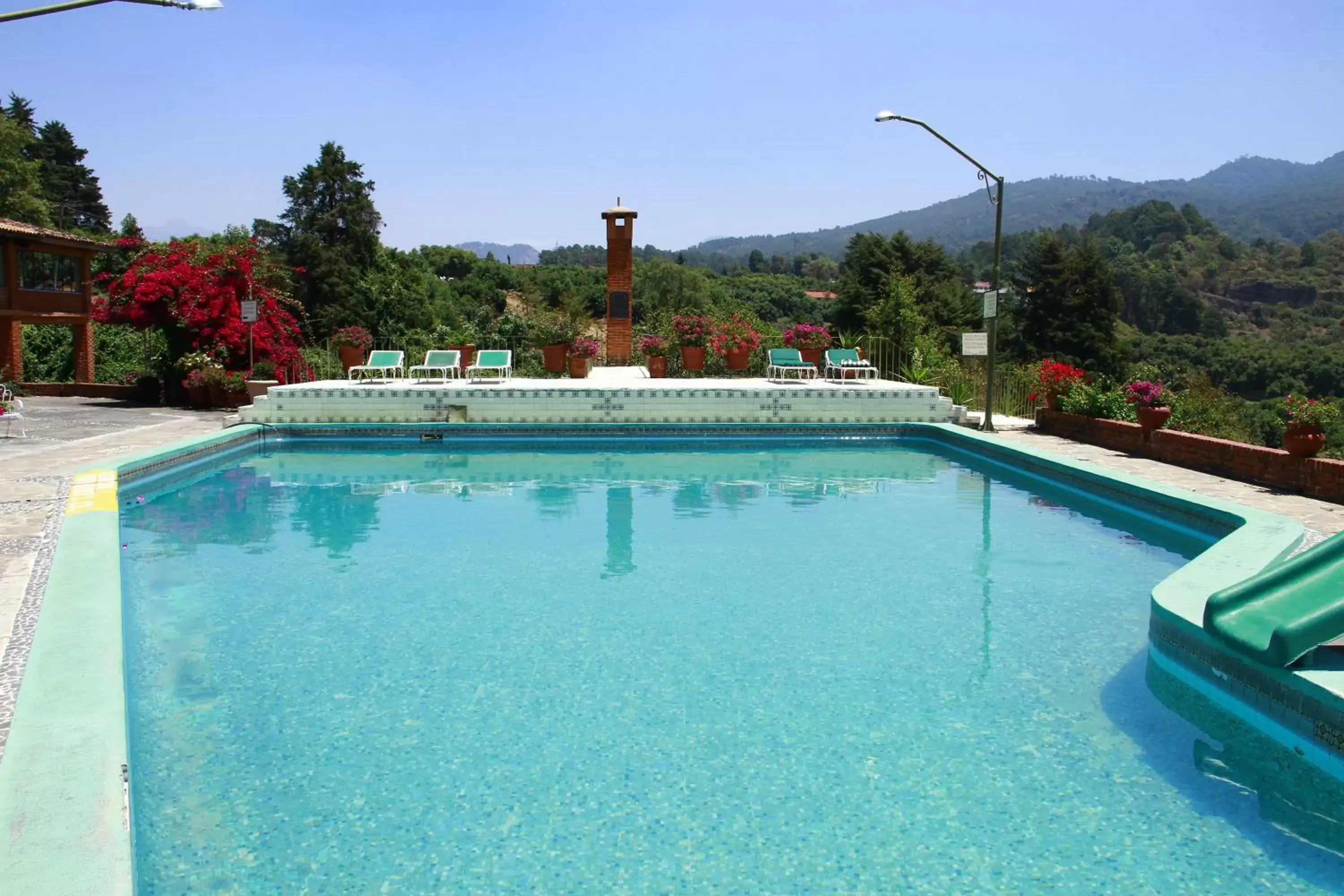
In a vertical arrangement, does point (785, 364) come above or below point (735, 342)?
below

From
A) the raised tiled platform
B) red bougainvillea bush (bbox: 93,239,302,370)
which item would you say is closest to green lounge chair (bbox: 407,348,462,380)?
the raised tiled platform

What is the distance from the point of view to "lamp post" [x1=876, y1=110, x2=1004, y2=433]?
1363 centimetres

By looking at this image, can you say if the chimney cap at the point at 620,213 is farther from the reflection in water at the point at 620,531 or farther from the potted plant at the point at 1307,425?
the potted plant at the point at 1307,425

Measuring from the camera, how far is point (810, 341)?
19328mm

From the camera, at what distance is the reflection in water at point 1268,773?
375cm

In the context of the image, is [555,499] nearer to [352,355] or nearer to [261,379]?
[261,379]

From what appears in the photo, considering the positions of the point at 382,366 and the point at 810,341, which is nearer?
the point at 382,366

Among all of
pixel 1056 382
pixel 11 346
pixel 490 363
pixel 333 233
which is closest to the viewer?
pixel 1056 382

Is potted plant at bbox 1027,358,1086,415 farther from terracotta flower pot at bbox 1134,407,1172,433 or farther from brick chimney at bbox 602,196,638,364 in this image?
brick chimney at bbox 602,196,638,364

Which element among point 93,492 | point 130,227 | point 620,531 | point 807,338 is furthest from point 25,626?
point 130,227

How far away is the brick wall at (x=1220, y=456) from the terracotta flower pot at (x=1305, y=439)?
0.24 ft

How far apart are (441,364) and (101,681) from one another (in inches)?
544

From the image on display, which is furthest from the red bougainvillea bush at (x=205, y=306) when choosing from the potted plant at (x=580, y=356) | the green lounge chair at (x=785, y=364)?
the green lounge chair at (x=785, y=364)

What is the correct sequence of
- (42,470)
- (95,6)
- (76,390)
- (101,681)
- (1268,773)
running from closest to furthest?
(101,681) < (1268,773) < (95,6) < (42,470) < (76,390)
